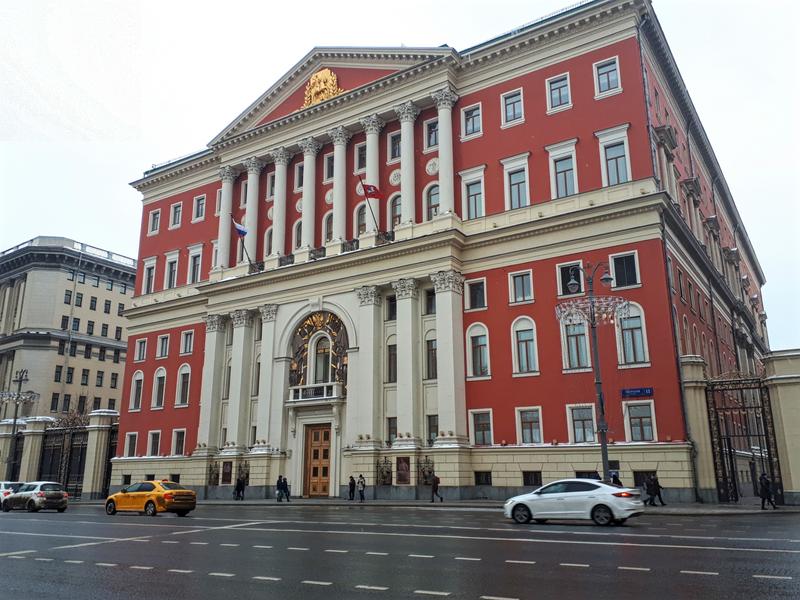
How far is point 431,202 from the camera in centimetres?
3906

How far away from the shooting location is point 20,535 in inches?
734

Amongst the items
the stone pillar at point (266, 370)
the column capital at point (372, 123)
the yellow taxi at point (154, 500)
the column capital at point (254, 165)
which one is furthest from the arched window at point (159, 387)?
the column capital at point (372, 123)

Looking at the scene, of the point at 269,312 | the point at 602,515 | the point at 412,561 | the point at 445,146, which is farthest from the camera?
the point at 269,312

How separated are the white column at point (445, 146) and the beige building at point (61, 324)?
6256 cm

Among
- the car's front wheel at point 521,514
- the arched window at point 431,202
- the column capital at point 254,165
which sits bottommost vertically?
the car's front wheel at point 521,514

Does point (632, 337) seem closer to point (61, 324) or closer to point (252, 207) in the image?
point (252, 207)

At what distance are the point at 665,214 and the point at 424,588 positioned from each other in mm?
26933

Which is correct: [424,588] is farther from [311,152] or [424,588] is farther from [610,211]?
[311,152]

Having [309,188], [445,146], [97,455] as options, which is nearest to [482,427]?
[445,146]

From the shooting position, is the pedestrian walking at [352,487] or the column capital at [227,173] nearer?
the pedestrian walking at [352,487]

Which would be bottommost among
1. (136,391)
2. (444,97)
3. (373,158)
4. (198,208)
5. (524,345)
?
(136,391)

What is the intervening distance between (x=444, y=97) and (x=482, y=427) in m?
18.8

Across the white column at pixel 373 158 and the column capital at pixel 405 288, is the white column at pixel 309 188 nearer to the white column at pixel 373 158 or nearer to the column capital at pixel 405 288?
the white column at pixel 373 158

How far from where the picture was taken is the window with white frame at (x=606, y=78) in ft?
112
